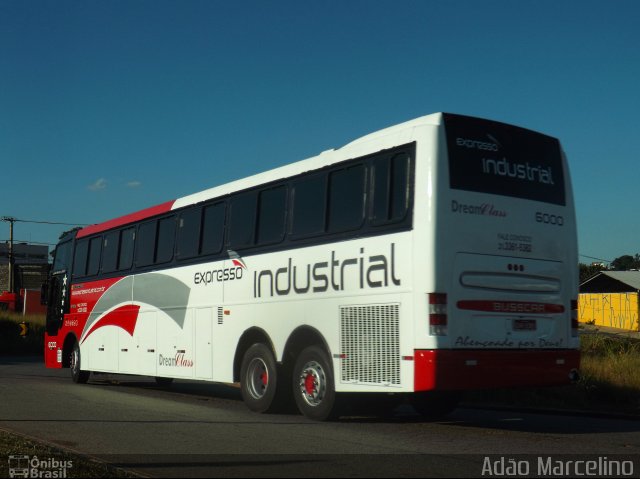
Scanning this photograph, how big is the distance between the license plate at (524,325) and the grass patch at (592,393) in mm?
3519

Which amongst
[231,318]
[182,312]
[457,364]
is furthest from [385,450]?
[182,312]

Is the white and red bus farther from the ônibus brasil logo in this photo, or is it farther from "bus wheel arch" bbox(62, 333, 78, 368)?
"bus wheel arch" bbox(62, 333, 78, 368)

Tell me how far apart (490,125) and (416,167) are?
1.36m

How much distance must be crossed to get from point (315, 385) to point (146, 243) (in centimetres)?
672

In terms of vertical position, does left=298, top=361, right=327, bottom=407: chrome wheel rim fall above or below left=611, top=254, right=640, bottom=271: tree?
below

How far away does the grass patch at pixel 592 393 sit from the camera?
1513 cm

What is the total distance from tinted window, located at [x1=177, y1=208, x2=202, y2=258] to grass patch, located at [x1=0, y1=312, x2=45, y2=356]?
2787cm

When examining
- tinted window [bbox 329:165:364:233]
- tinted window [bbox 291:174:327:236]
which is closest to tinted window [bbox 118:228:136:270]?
tinted window [bbox 291:174:327:236]

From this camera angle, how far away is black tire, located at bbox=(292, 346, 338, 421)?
1182 centimetres

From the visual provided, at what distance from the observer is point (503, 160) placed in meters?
11.3

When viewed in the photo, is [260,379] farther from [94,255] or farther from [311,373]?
[94,255]

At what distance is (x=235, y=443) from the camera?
9.62 meters

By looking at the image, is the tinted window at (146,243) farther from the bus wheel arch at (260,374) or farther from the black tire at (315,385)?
the black tire at (315,385)

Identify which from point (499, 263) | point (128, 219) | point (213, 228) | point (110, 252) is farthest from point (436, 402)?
point (110, 252)
